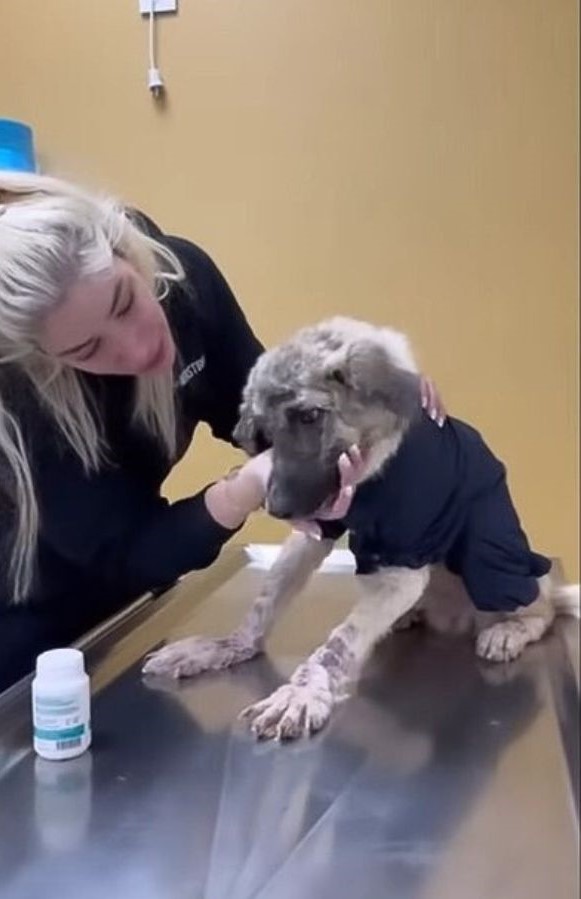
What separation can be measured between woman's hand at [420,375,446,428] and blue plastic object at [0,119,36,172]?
1.68ft

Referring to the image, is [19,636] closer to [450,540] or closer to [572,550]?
[450,540]

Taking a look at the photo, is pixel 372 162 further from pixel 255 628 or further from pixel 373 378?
pixel 255 628

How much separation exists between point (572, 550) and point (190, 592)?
43cm

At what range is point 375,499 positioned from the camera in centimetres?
94

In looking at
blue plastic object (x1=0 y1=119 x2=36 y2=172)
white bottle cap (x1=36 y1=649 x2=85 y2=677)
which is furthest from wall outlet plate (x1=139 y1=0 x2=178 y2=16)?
white bottle cap (x1=36 y1=649 x2=85 y2=677)

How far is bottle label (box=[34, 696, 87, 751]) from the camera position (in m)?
0.81

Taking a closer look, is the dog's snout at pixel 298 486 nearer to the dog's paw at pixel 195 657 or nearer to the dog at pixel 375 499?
the dog at pixel 375 499

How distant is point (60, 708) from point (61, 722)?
11mm

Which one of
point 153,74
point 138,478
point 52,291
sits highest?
point 153,74

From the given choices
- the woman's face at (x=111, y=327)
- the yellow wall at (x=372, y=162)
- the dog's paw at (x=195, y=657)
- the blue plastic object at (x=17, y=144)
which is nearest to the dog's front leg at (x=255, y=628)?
the dog's paw at (x=195, y=657)

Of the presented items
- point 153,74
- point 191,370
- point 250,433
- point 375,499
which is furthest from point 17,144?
point 375,499

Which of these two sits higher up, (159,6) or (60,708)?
(159,6)

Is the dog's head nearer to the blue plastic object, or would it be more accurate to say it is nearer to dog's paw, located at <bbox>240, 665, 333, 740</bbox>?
dog's paw, located at <bbox>240, 665, 333, 740</bbox>

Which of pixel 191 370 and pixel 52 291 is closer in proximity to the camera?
pixel 52 291
